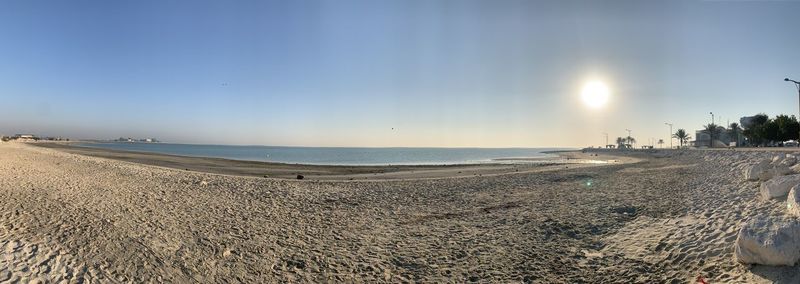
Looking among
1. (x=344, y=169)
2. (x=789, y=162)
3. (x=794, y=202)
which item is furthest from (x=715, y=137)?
(x=794, y=202)

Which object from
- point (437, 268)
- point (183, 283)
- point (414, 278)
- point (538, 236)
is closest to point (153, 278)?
point (183, 283)

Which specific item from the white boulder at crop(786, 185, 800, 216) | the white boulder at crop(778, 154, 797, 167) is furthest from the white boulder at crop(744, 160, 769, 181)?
the white boulder at crop(786, 185, 800, 216)

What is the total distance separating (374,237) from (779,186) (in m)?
10.6

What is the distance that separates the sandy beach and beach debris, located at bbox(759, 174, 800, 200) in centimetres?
38

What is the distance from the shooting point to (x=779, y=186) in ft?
33.9

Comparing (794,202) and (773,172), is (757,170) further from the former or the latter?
(794,202)

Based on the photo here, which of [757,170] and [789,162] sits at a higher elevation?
[789,162]

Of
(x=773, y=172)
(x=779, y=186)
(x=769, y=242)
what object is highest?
(x=773, y=172)

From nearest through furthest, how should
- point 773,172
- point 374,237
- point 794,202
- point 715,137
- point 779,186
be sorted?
point 794,202 < point 779,186 < point 374,237 < point 773,172 < point 715,137

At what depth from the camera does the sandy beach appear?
8758 mm

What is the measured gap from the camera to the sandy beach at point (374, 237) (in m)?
8.76

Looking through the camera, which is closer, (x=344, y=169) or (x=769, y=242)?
(x=769, y=242)

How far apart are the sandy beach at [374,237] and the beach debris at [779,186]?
0.38m

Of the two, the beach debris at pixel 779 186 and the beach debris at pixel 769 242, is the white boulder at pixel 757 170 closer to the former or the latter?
the beach debris at pixel 779 186
